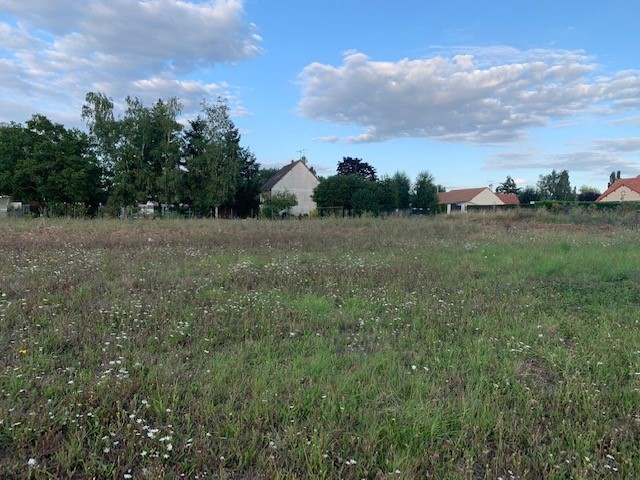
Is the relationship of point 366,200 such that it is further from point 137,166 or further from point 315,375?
point 315,375

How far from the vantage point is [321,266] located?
908 centimetres

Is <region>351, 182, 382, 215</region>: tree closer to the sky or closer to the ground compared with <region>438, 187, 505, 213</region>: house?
→ closer to the ground

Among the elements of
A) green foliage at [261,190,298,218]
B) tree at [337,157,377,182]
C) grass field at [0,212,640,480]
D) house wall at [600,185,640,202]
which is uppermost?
tree at [337,157,377,182]

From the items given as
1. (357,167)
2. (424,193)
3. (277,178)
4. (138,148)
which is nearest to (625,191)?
(424,193)

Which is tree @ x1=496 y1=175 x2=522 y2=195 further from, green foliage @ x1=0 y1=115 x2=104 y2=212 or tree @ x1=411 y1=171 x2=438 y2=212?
green foliage @ x1=0 y1=115 x2=104 y2=212

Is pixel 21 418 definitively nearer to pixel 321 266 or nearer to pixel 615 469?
pixel 615 469

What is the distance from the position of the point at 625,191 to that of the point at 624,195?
64 cm

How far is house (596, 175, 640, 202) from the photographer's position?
57906mm

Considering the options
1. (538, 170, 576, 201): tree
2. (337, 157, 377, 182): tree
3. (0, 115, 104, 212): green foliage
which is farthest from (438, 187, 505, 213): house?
(0, 115, 104, 212): green foliage

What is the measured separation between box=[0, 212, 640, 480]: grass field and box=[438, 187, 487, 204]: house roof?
71.2 metres

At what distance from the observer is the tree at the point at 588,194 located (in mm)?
95669

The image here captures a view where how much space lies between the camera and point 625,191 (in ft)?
199

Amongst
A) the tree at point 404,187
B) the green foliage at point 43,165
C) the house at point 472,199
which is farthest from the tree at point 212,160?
the house at point 472,199

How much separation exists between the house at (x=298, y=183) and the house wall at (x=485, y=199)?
34.5 metres
